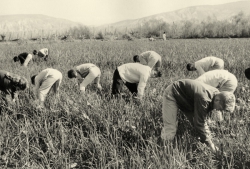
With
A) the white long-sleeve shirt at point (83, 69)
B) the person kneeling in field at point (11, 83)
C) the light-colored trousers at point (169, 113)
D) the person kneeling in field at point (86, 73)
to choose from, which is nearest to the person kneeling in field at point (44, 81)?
the person kneeling in field at point (11, 83)

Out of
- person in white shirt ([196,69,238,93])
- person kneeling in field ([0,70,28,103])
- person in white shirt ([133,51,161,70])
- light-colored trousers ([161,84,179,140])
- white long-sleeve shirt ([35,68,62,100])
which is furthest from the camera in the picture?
person in white shirt ([133,51,161,70])

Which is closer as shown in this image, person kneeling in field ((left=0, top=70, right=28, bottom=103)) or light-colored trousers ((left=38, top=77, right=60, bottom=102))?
person kneeling in field ((left=0, top=70, right=28, bottom=103))

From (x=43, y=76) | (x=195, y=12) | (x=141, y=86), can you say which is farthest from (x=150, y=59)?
(x=195, y=12)

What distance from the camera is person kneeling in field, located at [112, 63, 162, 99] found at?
4484 millimetres

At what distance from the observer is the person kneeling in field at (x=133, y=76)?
177 inches

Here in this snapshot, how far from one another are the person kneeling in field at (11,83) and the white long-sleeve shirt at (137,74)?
1662 millimetres

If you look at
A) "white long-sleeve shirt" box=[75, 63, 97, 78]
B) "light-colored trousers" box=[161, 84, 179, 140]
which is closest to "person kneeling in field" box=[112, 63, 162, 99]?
"white long-sleeve shirt" box=[75, 63, 97, 78]

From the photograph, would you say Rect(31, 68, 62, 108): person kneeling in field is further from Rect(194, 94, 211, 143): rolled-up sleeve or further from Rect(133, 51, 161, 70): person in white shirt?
Rect(194, 94, 211, 143): rolled-up sleeve

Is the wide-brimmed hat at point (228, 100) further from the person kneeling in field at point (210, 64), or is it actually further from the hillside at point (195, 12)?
the hillside at point (195, 12)

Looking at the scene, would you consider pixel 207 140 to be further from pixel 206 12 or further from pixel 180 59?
pixel 206 12

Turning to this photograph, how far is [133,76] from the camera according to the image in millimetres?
4754

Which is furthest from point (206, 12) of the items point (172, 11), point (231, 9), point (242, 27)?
point (242, 27)

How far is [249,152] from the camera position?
261cm

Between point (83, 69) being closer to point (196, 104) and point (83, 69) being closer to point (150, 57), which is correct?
point (150, 57)
